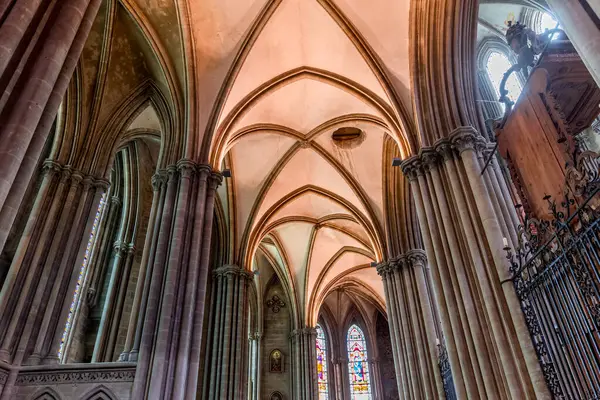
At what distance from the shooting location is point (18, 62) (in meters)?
4.39

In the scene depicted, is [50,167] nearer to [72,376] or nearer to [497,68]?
[72,376]

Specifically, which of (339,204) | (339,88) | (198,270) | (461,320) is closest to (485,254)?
A: (461,320)

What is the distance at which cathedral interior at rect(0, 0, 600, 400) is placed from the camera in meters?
5.25

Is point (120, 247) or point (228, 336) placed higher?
point (120, 247)

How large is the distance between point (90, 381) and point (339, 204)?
10729 millimetres

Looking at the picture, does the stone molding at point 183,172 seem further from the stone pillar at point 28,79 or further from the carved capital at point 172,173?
the stone pillar at point 28,79

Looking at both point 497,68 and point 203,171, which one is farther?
point 497,68

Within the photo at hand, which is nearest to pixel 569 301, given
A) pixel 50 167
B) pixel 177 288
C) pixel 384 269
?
pixel 177 288

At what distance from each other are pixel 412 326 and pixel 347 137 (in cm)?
628

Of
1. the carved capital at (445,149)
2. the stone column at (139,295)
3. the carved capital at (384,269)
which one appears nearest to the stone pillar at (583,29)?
the carved capital at (445,149)

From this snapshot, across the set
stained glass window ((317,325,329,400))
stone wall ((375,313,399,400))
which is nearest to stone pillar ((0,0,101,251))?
stained glass window ((317,325,329,400))

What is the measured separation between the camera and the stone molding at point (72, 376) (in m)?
7.55

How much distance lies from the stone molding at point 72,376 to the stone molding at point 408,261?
27.2 feet

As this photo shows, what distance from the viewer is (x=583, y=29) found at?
403 cm
